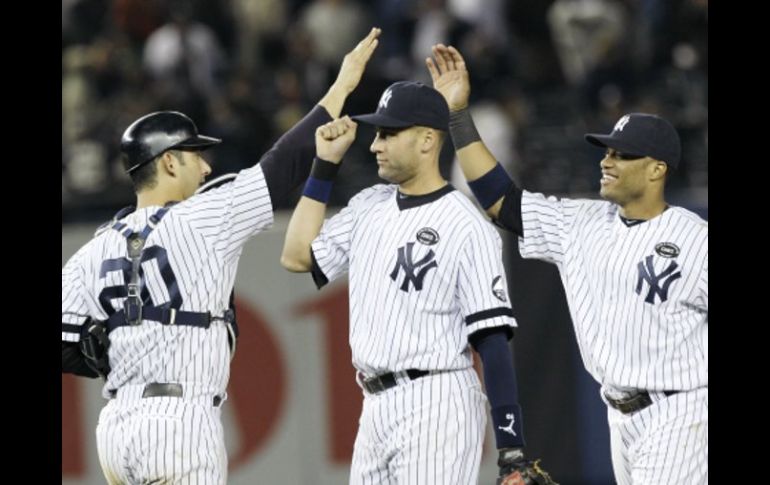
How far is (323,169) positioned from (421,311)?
733 millimetres

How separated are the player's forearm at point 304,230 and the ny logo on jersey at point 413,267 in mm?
Result: 435

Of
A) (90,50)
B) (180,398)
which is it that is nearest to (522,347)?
(180,398)

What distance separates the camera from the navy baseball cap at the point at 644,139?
6.83 m

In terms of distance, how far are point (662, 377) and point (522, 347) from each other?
10.6 ft

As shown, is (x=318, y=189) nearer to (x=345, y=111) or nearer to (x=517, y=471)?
(x=517, y=471)

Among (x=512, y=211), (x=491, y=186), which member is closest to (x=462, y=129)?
(x=491, y=186)

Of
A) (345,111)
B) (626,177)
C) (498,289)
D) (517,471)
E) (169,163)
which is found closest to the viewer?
(517,471)

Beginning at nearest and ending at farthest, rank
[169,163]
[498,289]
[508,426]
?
[508,426] → [498,289] → [169,163]

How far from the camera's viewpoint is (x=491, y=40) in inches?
530

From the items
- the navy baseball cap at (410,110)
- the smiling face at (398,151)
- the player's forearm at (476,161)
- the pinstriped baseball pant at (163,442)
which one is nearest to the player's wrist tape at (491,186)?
the player's forearm at (476,161)

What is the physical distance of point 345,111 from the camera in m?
12.1

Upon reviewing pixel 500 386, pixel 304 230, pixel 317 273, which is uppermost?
pixel 304 230

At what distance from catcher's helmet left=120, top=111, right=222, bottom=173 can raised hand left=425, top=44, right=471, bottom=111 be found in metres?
1.08
